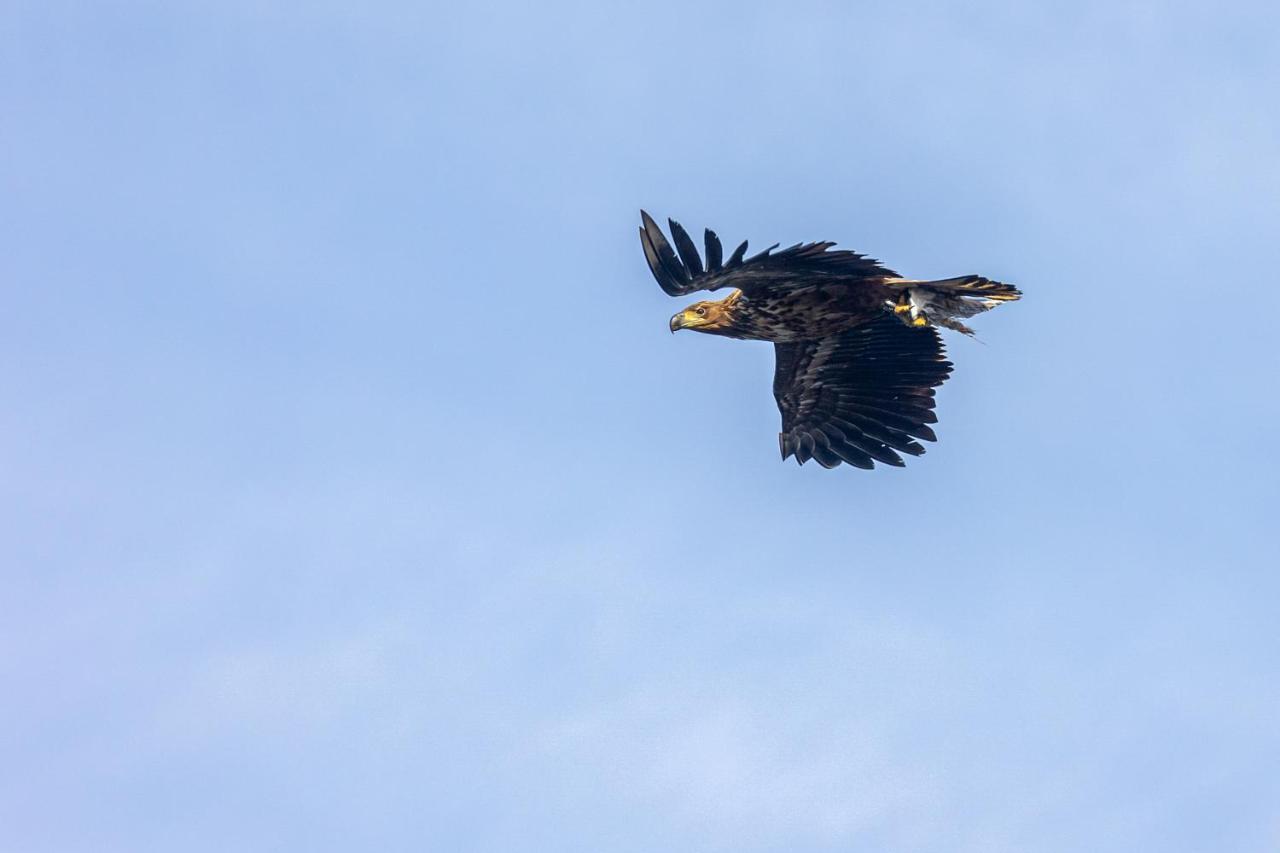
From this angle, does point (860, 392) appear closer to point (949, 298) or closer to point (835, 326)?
point (835, 326)

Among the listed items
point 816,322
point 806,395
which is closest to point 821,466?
point 806,395

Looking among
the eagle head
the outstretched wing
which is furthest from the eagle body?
the outstretched wing

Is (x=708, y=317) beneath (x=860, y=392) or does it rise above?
above

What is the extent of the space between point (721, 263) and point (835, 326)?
2698mm

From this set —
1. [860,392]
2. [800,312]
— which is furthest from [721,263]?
[860,392]

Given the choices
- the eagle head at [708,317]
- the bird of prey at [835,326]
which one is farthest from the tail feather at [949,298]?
the eagle head at [708,317]

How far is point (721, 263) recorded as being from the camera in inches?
638

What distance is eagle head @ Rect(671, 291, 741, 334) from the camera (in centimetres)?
1830

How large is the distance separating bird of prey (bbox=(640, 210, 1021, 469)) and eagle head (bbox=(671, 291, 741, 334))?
0.04 feet

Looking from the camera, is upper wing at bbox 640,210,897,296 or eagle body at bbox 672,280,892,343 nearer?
upper wing at bbox 640,210,897,296

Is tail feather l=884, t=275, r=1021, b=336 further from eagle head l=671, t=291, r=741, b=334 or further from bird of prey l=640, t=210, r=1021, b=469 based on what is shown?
eagle head l=671, t=291, r=741, b=334

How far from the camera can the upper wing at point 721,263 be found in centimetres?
1609

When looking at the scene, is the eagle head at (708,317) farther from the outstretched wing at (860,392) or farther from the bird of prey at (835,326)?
the outstretched wing at (860,392)

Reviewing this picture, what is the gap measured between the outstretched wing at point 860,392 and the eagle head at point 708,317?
1289 millimetres
